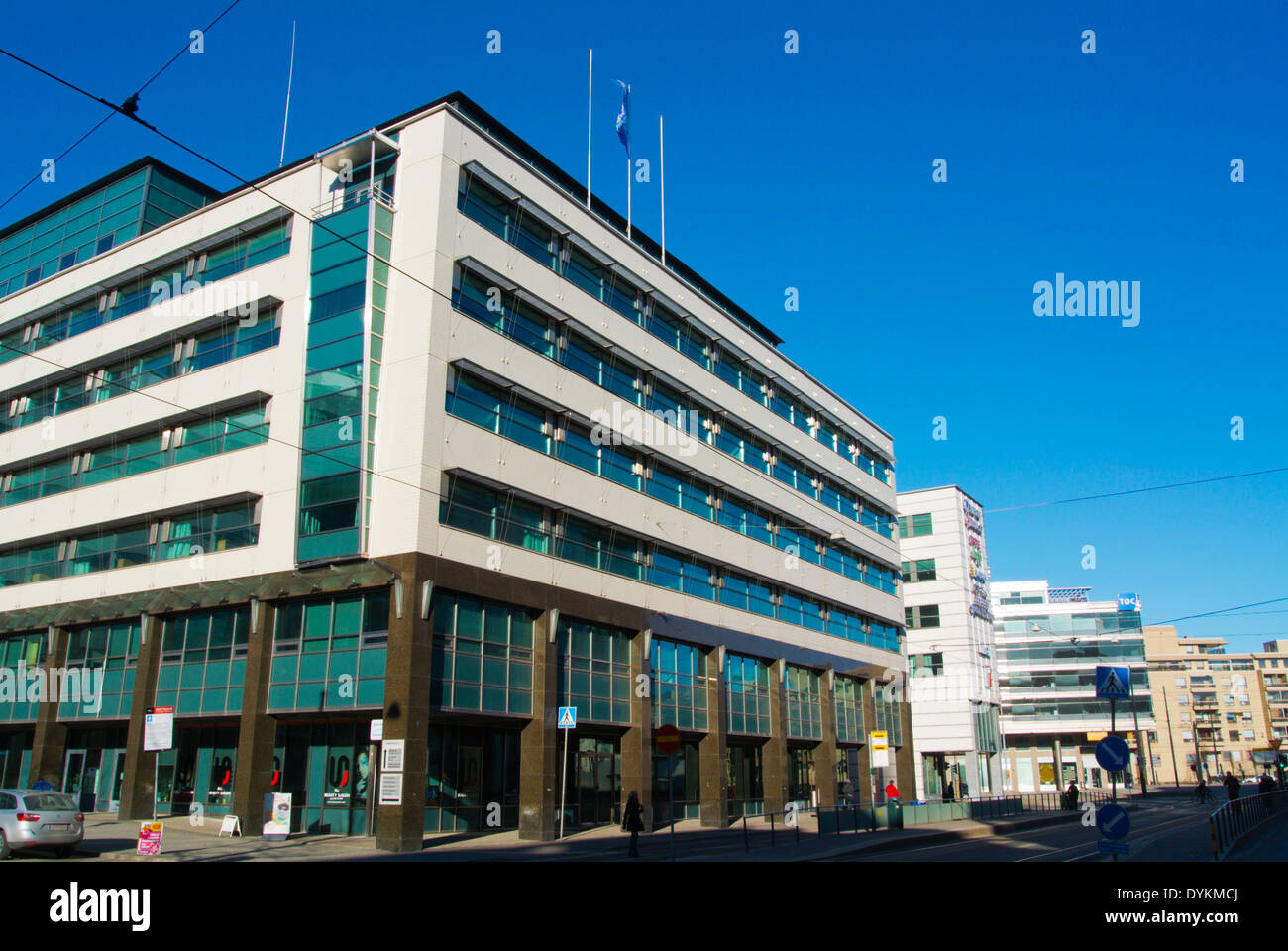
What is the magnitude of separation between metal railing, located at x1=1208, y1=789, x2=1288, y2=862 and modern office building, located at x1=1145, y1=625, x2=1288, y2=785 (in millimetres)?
116003

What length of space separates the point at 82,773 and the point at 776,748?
92.3ft

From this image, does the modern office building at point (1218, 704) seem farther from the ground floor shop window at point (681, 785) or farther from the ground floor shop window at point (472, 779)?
the ground floor shop window at point (472, 779)

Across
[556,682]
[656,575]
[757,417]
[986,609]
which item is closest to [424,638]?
[556,682]

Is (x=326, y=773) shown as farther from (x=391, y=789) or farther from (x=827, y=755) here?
(x=827, y=755)

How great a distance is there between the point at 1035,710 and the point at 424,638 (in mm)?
88722

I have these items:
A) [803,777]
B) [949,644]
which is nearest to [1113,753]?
[803,777]

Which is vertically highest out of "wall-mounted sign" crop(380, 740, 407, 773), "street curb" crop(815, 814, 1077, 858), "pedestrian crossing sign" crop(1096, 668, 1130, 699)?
"pedestrian crossing sign" crop(1096, 668, 1130, 699)

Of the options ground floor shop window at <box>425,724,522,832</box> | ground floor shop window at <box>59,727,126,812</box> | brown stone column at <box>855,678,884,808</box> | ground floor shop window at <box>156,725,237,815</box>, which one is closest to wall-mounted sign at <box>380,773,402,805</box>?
ground floor shop window at <box>425,724,522,832</box>

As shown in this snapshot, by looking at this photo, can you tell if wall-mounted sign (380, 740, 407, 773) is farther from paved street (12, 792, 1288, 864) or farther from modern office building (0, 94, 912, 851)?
paved street (12, 792, 1288, 864)

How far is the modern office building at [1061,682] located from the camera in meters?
99.0

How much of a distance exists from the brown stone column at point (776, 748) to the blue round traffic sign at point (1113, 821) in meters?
31.9

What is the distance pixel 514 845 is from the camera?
2812 cm

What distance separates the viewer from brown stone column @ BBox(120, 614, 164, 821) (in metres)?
32.5
